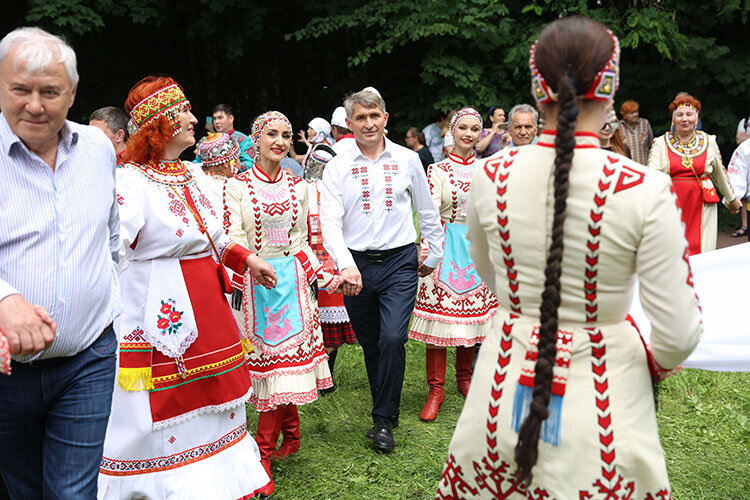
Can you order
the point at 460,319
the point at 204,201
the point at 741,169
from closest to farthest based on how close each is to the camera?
1. the point at 204,201
2. the point at 460,319
3. the point at 741,169

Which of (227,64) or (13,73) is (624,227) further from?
(227,64)

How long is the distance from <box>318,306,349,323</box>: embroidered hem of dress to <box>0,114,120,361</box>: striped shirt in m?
3.56

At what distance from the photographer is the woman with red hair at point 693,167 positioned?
781 centimetres

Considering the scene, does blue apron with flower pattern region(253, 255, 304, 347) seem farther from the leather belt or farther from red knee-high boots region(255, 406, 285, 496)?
the leather belt

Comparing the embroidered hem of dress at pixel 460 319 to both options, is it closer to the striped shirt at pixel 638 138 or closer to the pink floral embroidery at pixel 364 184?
the pink floral embroidery at pixel 364 184

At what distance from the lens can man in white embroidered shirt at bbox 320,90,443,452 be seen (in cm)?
488

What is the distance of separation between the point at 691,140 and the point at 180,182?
592 centimetres

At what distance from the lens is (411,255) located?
16.5 ft

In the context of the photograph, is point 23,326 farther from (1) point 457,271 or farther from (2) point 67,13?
(2) point 67,13

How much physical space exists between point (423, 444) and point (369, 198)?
1646mm

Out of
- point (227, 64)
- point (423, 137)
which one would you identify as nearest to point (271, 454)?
point (423, 137)

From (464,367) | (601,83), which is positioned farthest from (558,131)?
(464,367)

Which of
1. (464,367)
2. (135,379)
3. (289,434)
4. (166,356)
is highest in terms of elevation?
(166,356)

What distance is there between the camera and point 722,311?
380 cm
